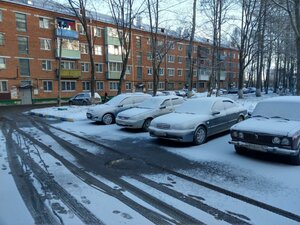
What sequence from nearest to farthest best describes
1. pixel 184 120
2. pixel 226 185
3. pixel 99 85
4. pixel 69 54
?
pixel 226 185 → pixel 184 120 → pixel 69 54 → pixel 99 85

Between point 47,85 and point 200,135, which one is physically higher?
point 47,85

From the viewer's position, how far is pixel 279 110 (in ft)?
23.8

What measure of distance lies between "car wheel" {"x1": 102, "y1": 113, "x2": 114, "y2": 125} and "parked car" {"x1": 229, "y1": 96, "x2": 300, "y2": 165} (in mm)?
7381

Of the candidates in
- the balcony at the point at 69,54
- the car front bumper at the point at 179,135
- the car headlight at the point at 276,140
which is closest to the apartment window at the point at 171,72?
the balcony at the point at 69,54

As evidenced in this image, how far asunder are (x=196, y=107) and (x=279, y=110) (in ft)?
9.28

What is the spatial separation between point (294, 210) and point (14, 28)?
38025 millimetres

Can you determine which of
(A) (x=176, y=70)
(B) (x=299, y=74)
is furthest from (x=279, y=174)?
(A) (x=176, y=70)

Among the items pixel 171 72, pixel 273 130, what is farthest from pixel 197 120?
pixel 171 72

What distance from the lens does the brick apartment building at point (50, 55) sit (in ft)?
109

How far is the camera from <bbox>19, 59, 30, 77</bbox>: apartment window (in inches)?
1355

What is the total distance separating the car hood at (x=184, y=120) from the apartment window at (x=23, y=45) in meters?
32.2

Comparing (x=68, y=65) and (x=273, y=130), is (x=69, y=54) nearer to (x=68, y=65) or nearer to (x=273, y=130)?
(x=68, y=65)

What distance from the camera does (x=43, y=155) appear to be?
731 cm

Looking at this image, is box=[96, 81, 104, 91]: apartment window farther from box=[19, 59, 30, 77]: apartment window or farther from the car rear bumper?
the car rear bumper
